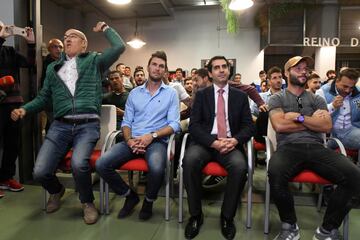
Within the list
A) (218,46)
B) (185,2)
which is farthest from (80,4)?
(218,46)

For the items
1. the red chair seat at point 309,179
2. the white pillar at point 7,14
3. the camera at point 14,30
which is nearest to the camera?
the red chair seat at point 309,179

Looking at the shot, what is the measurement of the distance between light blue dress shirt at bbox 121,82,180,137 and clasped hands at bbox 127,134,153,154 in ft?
0.55

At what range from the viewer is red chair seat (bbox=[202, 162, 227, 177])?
7.59 ft

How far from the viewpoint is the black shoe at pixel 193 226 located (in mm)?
2219

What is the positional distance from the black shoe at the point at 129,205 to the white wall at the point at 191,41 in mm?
7278

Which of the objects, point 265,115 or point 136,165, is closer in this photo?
point 136,165

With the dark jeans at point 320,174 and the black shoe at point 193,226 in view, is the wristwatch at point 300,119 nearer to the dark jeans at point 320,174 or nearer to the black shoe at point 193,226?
the dark jeans at point 320,174

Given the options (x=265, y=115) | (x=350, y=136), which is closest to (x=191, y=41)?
(x=265, y=115)

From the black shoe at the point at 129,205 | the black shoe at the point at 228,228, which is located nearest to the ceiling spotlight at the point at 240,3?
the black shoe at the point at 129,205

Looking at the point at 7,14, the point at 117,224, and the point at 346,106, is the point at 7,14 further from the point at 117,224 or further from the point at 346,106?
the point at 346,106

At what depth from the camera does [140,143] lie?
8.17ft

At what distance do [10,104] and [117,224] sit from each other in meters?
1.62

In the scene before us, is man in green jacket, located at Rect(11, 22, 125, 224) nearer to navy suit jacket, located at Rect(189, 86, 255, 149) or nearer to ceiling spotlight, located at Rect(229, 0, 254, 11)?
navy suit jacket, located at Rect(189, 86, 255, 149)

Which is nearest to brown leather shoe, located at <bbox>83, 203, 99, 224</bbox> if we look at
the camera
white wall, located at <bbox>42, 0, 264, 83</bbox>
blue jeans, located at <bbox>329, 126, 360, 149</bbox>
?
the camera
